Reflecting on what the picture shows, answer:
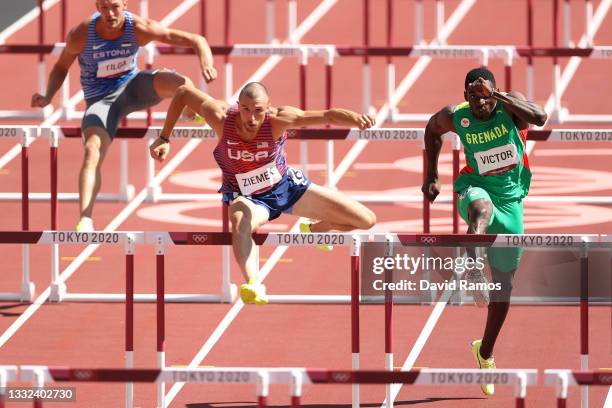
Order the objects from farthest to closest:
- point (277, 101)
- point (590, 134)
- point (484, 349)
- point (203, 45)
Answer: point (277, 101)
point (203, 45)
point (590, 134)
point (484, 349)

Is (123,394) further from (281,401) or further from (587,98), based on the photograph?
(587,98)

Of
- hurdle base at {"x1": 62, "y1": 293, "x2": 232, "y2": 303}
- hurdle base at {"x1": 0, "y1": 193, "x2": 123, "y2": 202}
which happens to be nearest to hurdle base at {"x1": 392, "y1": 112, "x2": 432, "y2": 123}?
hurdle base at {"x1": 0, "y1": 193, "x2": 123, "y2": 202}

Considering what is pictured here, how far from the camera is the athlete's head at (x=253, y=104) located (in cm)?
1148

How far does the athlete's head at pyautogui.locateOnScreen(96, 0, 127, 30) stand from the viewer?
13797 mm

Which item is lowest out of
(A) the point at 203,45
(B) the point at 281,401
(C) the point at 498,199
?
(B) the point at 281,401

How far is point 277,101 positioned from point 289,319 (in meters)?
5.14

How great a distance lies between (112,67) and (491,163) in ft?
11.8

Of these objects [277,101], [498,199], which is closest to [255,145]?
[498,199]

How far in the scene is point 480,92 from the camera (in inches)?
449

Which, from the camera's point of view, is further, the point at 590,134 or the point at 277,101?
the point at 277,101

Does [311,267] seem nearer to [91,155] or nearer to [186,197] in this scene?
[186,197]

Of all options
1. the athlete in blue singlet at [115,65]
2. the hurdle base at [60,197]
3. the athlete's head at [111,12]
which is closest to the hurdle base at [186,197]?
the hurdle base at [60,197]

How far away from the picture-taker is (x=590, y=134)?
12586 millimetres

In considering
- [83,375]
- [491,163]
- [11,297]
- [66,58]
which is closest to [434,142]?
[491,163]
